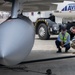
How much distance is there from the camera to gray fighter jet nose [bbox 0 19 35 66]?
6.67m

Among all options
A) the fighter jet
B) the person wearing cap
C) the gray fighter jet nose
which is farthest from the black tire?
the gray fighter jet nose

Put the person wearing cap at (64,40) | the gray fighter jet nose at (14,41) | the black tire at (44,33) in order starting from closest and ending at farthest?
the gray fighter jet nose at (14,41) < the person wearing cap at (64,40) < the black tire at (44,33)

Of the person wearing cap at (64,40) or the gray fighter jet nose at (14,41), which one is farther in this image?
the person wearing cap at (64,40)

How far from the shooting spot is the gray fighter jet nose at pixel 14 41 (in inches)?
263

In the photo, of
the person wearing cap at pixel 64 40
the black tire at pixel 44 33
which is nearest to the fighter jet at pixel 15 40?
the person wearing cap at pixel 64 40

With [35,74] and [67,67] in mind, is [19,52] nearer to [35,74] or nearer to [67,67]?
[35,74]

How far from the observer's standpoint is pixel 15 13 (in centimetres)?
780

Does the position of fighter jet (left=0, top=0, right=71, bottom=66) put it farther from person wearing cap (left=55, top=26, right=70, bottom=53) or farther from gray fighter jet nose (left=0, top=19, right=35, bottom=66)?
person wearing cap (left=55, top=26, right=70, bottom=53)

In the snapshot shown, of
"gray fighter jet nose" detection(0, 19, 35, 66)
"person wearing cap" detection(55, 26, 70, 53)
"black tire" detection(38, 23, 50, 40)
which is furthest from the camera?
"black tire" detection(38, 23, 50, 40)

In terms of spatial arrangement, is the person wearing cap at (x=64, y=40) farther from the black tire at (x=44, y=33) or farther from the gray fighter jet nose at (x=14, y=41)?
the gray fighter jet nose at (x=14, y=41)

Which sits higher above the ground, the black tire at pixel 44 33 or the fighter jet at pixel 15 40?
the fighter jet at pixel 15 40

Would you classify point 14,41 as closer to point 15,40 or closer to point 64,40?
point 15,40

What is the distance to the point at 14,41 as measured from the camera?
6.79m

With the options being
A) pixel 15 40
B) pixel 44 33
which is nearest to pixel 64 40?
pixel 44 33
